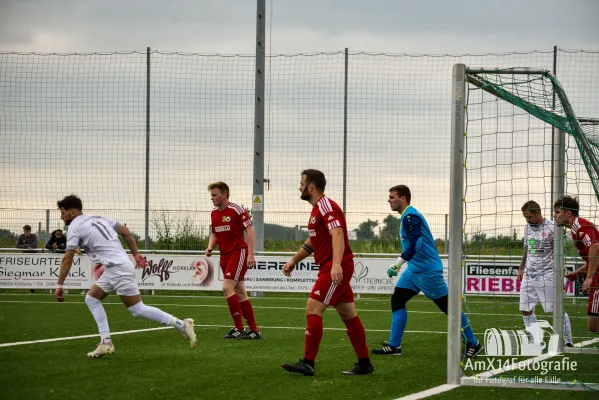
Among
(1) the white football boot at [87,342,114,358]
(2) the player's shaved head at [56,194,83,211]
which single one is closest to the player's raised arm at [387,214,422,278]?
(1) the white football boot at [87,342,114,358]

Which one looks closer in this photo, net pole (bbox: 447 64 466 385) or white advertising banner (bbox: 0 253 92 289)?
net pole (bbox: 447 64 466 385)

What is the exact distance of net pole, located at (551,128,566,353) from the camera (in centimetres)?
1080

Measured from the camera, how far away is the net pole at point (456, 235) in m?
8.08

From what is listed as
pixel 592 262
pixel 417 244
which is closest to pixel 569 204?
pixel 592 262

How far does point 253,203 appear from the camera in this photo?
73.2 feet

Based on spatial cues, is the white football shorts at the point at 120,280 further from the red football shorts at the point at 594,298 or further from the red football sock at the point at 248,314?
the red football shorts at the point at 594,298

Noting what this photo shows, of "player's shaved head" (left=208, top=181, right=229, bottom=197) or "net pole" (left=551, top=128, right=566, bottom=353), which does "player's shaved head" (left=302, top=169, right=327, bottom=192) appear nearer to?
"net pole" (left=551, top=128, right=566, bottom=353)

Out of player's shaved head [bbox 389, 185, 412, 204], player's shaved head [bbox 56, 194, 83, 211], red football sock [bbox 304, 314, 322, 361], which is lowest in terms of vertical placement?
red football sock [bbox 304, 314, 322, 361]

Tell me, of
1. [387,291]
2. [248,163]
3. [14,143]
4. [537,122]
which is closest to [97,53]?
[14,143]

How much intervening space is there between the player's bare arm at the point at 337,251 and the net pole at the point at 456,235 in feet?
3.37

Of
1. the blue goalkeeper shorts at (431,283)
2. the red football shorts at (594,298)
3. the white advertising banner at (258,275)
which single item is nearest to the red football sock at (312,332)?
the blue goalkeeper shorts at (431,283)

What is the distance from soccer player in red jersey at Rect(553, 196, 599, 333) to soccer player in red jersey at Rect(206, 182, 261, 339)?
4354mm

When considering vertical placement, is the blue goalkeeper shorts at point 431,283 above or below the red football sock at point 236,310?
above

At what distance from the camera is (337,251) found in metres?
8.27
